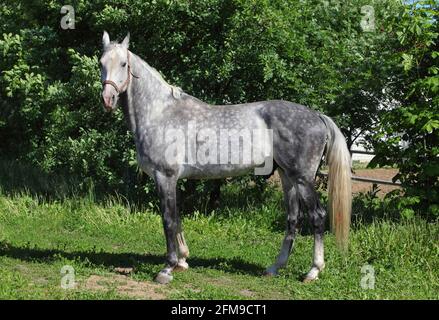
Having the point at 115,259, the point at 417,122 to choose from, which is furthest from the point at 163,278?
the point at 417,122

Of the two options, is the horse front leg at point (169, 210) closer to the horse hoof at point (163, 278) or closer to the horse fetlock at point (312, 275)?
the horse hoof at point (163, 278)

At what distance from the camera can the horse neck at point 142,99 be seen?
6082mm

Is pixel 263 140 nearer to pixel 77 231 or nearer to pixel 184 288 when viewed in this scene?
pixel 184 288

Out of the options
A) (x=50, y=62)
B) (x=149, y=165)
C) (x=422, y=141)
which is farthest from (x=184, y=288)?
(x=50, y=62)

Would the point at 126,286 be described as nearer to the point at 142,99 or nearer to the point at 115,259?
the point at 115,259

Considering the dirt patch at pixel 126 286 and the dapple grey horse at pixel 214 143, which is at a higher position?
the dapple grey horse at pixel 214 143

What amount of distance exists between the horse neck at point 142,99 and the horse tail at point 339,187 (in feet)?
6.41

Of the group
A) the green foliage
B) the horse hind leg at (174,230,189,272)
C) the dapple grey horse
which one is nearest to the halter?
the dapple grey horse

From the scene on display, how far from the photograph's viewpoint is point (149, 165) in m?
6.03

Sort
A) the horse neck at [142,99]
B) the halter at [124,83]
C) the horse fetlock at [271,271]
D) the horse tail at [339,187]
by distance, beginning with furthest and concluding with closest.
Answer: the horse fetlock at [271,271] → the horse neck at [142,99] → the horse tail at [339,187] → the halter at [124,83]

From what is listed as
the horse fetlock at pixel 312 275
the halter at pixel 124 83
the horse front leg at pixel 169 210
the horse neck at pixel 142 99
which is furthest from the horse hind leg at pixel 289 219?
the halter at pixel 124 83

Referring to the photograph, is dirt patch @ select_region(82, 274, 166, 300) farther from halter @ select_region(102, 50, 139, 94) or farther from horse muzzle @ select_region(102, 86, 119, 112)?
halter @ select_region(102, 50, 139, 94)

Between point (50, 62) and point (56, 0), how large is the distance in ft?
3.90

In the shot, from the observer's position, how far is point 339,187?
6.00m
